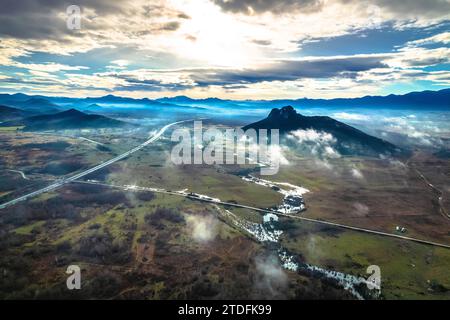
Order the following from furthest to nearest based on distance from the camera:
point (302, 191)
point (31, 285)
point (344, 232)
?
point (302, 191) < point (344, 232) < point (31, 285)

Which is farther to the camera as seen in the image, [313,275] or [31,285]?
[313,275]

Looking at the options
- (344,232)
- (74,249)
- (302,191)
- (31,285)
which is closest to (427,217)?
(344,232)

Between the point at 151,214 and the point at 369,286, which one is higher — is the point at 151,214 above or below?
above

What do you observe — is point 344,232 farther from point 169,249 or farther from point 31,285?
point 31,285

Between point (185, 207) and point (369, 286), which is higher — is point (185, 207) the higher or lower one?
the higher one

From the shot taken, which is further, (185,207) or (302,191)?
(302,191)
